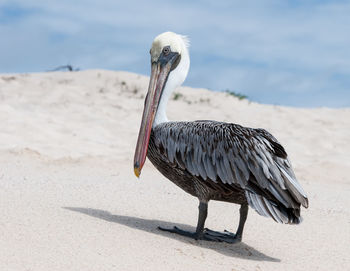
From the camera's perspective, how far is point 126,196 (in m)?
6.85

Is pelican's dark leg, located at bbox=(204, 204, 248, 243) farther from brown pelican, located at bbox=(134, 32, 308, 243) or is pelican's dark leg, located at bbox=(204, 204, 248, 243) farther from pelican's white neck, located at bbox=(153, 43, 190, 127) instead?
pelican's white neck, located at bbox=(153, 43, 190, 127)

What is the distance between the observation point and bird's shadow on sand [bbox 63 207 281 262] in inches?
191

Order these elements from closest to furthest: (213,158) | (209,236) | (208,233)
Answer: (213,158) → (209,236) → (208,233)

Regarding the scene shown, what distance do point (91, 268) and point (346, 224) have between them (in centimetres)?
373

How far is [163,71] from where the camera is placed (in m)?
5.40

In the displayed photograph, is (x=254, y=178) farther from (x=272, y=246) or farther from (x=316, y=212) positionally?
(x=316, y=212)

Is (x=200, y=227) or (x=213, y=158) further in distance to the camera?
(x=200, y=227)

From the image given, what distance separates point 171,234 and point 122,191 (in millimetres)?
2160

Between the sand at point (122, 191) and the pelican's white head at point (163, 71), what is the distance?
3.56 feet

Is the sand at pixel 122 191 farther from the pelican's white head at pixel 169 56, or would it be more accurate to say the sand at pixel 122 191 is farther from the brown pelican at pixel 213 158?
the pelican's white head at pixel 169 56

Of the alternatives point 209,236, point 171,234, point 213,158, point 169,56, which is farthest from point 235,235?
point 169,56

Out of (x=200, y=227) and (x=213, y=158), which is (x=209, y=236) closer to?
(x=200, y=227)

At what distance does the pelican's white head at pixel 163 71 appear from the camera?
530 cm

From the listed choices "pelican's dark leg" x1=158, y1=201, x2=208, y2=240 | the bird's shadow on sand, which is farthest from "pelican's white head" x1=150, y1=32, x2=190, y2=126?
the bird's shadow on sand
